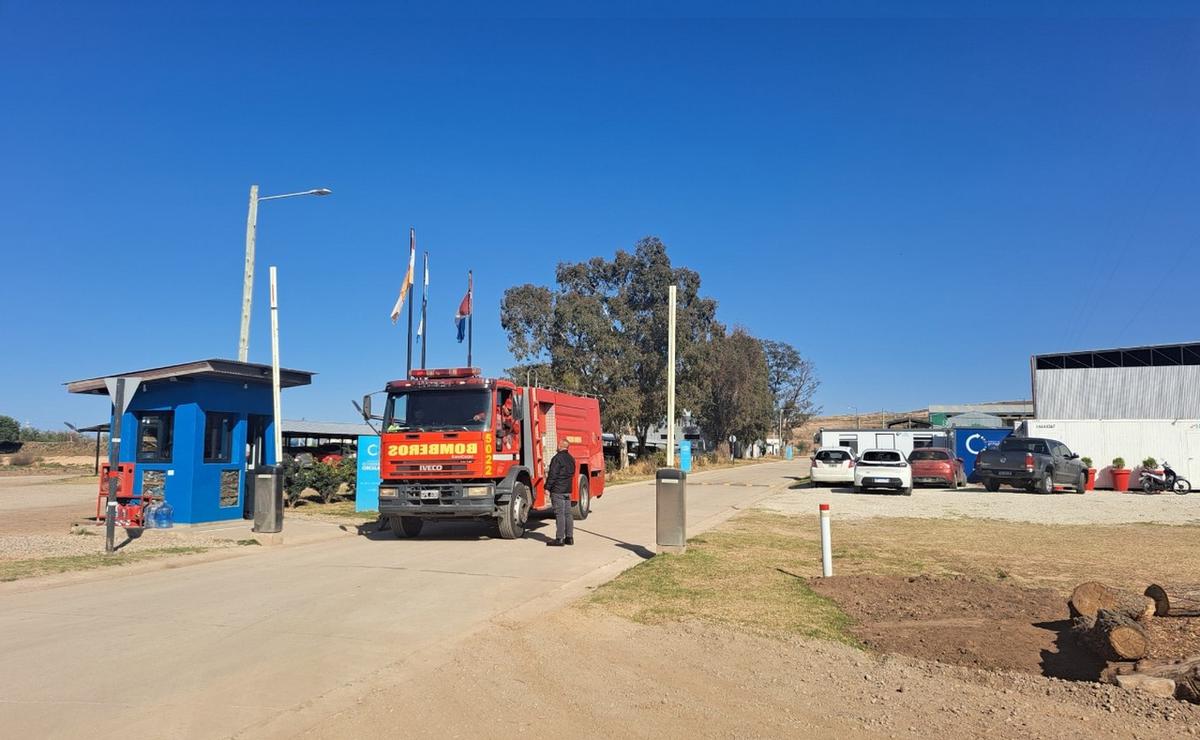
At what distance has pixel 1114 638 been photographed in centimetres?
578

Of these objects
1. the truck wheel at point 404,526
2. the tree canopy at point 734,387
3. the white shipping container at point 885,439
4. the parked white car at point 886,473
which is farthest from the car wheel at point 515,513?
the tree canopy at point 734,387

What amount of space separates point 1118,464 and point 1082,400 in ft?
45.7

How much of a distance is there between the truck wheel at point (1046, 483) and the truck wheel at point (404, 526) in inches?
864

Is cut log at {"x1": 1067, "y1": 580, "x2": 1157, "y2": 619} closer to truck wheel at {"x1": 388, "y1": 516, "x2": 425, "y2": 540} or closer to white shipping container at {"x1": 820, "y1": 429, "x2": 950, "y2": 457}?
truck wheel at {"x1": 388, "y1": 516, "x2": 425, "y2": 540}

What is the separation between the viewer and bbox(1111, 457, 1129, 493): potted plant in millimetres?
30375

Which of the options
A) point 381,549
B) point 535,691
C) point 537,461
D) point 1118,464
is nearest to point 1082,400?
point 1118,464

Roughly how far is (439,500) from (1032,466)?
21.7 meters

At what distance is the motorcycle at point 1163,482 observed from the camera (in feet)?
96.4

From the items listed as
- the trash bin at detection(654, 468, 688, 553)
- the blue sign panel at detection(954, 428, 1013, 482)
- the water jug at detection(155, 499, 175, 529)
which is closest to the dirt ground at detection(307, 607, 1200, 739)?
the trash bin at detection(654, 468, 688, 553)

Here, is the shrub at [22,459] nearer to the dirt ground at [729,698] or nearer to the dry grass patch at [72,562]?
the dry grass patch at [72,562]

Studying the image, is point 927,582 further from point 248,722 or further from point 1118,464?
point 1118,464

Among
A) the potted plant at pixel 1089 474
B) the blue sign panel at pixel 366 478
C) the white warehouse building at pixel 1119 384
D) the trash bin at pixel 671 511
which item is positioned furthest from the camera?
the white warehouse building at pixel 1119 384

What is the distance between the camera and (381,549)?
1339 centimetres

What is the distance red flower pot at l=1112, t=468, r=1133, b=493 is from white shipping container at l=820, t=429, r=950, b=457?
989 cm
